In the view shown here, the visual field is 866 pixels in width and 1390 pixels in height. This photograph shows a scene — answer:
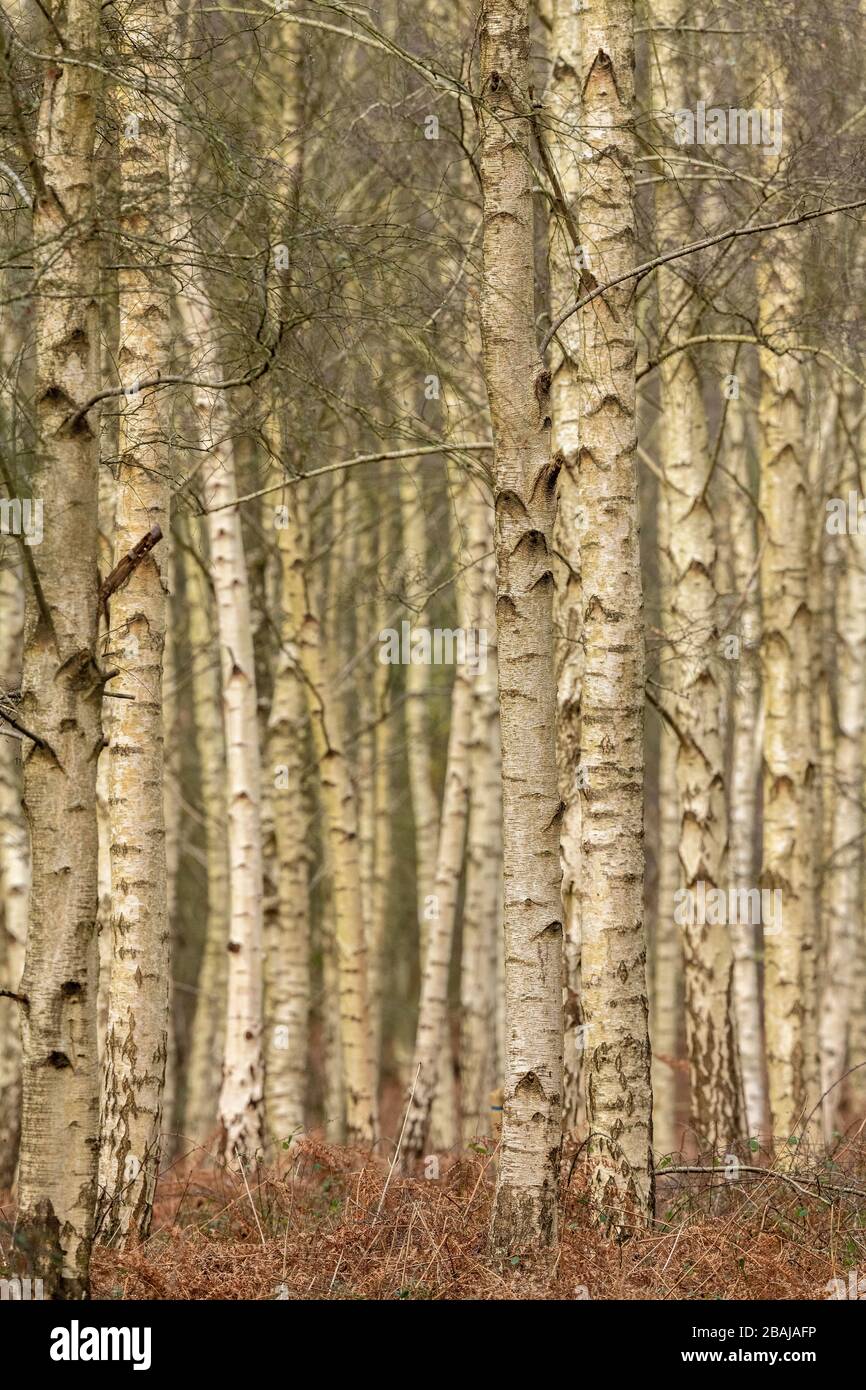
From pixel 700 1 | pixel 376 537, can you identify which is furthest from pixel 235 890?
pixel 376 537

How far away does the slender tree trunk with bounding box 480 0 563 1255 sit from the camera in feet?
17.6

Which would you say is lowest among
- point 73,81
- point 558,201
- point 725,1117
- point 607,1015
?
point 725,1117

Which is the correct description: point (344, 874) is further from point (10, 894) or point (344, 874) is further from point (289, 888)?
point (10, 894)

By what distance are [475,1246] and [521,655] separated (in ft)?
7.55

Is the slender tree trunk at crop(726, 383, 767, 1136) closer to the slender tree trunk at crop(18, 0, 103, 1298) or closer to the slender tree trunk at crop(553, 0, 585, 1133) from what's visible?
the slender tree trunk at crop(553, 0, 585, 1133)

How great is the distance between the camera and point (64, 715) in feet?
14.8

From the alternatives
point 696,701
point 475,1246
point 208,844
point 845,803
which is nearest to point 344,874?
point 696,701

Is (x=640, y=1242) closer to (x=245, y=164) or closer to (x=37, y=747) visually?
(x=37, y=747)

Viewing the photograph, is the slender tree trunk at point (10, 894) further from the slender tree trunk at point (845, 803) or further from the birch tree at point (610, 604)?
the slender tree trunk at point (845, 803)

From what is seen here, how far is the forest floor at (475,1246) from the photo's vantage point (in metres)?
5.31

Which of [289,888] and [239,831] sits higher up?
[239,831]

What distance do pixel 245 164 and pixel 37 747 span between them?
2.55 m
